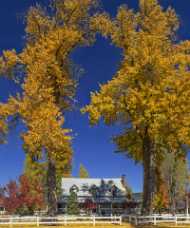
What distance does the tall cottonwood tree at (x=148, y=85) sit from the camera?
4291 centimetres

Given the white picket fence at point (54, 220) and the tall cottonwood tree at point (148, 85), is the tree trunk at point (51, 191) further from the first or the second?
the tall cottonwood tree at point (148, 85)

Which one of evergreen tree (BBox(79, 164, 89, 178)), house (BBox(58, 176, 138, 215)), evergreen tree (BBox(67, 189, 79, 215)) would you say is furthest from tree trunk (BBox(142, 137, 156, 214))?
evergreen tree (BBox(79, 164, 89, 178))

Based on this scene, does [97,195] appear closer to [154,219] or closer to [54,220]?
[154,219]

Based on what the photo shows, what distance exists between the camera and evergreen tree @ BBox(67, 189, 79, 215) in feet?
232

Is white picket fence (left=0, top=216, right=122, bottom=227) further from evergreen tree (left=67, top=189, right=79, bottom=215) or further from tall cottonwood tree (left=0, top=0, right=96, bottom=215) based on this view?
evergreen tree (left=67, top=189, right=79, bottom=215)

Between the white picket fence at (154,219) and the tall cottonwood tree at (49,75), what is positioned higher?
the tall cottonwood tree at (49,75)

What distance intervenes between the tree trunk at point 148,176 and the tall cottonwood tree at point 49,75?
7.11 metres

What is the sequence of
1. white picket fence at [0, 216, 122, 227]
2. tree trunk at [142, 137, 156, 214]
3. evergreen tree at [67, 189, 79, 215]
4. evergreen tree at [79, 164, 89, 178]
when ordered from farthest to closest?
evergreen tree at [79, 164, 89, 178] < evergreen tree at [67, 189, 79, 215] < tree trunk at [142, 137, 156, 214] < white picket fence at [0, 216, 122, 227]

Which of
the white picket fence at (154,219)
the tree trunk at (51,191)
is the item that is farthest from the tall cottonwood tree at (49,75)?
the white picket fence at (154,219)

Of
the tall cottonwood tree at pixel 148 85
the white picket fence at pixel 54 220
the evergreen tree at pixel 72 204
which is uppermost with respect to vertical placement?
the tall cottonwood tree at pixel 148 85

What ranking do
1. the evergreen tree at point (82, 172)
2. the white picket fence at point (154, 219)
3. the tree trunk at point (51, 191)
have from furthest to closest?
the evergreen tree at point (82, 172)
the tree trunk at point (51, 191)
the white picket fence at point (154, 219)

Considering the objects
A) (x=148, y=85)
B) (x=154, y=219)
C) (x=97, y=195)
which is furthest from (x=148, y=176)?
(x=97, y=195)

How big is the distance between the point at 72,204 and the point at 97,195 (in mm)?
6510

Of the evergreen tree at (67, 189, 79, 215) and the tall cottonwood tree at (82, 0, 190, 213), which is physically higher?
the tall cottonwood tree at (82, 0, 190, 213)
